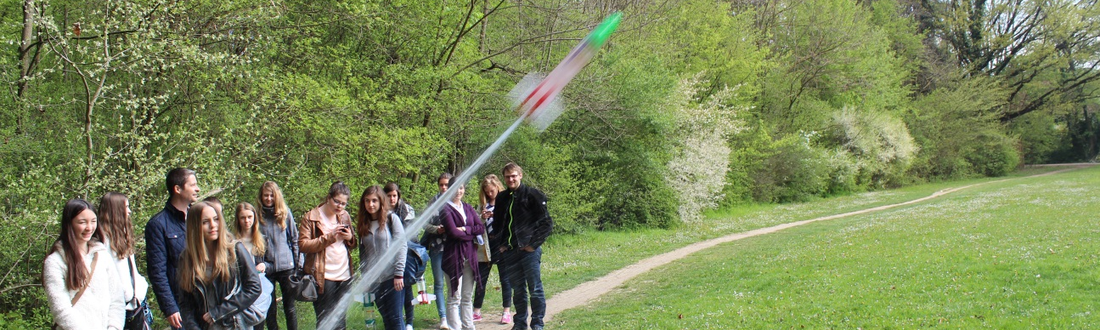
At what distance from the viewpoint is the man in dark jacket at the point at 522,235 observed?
813 centimetres

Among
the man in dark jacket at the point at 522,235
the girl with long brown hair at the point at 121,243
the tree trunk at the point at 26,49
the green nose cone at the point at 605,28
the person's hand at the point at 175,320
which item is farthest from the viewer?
the green nose cone at the point at 605,28

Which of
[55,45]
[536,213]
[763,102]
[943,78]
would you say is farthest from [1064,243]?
[943,78]

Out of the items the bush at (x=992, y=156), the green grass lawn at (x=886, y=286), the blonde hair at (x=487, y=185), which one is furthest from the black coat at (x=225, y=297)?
the bush at (x=992, y=156)

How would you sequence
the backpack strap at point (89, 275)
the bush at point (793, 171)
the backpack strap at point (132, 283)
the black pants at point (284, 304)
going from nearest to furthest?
the backpack strap at point (89, 275)
the backpack strap at point (132, 283)
the black pants at point (284, 304)
the bush at point (793, 171)

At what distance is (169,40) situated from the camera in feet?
35.3

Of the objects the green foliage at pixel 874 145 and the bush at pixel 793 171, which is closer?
the bush at pixel 793 171

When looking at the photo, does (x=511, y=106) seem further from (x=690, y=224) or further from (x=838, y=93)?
(x=838, y=93)

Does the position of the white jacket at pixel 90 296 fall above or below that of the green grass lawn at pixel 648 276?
above

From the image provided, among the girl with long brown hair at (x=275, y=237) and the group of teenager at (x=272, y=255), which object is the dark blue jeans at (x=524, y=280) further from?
the girl with long brown hair at (x=275, y=237)

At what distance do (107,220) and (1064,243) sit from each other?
14.2 metres

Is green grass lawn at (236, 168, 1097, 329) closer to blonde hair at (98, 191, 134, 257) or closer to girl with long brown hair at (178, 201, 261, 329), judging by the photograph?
girl with long brown hair at (178, 201, 261, 329)

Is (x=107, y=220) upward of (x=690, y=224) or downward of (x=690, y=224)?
upward

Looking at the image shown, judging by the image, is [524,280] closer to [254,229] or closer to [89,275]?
[254,229]

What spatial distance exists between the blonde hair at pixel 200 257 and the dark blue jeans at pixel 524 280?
3338 mm
